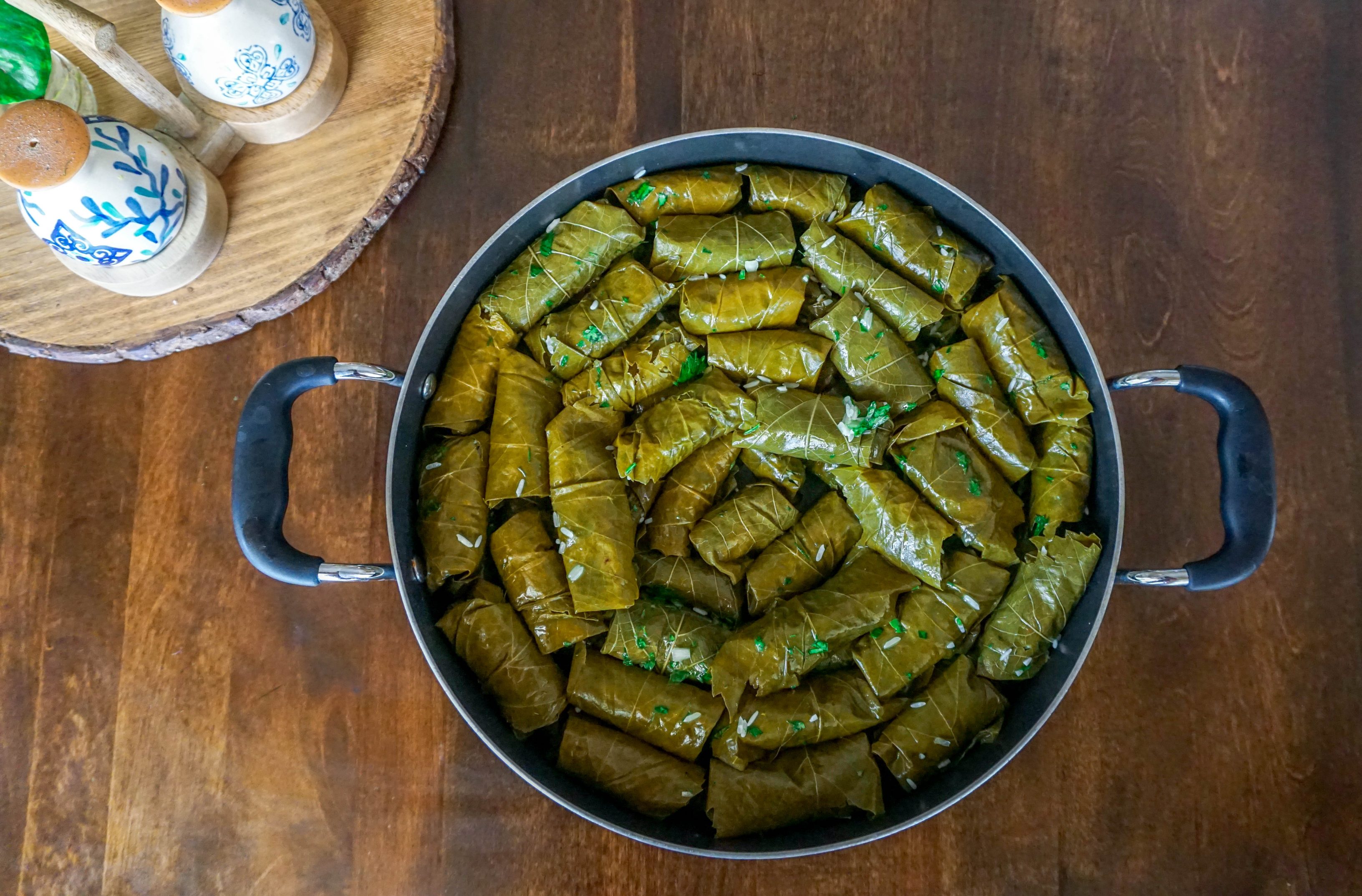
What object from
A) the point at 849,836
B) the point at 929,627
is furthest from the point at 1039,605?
the point at 849,836

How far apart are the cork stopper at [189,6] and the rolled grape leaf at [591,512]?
945mm

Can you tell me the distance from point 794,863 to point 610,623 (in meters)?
0.66

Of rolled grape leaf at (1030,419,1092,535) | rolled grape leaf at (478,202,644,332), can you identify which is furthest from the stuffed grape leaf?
rolled grape leaf at (1030,419,1092,535)

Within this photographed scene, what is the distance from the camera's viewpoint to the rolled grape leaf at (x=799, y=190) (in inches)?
73.4

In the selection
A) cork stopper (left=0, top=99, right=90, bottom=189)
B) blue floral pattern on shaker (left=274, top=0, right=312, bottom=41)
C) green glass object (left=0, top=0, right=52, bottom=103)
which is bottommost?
cork stopper (left=0, top=99, right=90, bottom=189)

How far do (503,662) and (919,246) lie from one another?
1.20m

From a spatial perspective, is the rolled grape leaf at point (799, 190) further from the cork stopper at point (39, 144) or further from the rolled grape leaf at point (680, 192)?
the cork stopper at point (39, 144)

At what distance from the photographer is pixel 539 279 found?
182cm

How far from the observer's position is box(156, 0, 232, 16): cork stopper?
149cm

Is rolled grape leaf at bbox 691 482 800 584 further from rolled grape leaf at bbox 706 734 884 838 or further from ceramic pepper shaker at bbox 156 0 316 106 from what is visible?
ceramic pepper shaker at bbox 156 0 316 106

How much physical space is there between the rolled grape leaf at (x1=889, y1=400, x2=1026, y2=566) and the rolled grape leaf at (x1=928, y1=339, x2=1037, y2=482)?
0.03 metres

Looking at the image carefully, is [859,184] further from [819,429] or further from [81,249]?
[81,249]

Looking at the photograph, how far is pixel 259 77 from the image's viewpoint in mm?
1700

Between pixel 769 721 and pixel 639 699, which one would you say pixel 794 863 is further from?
pixel 639 699
